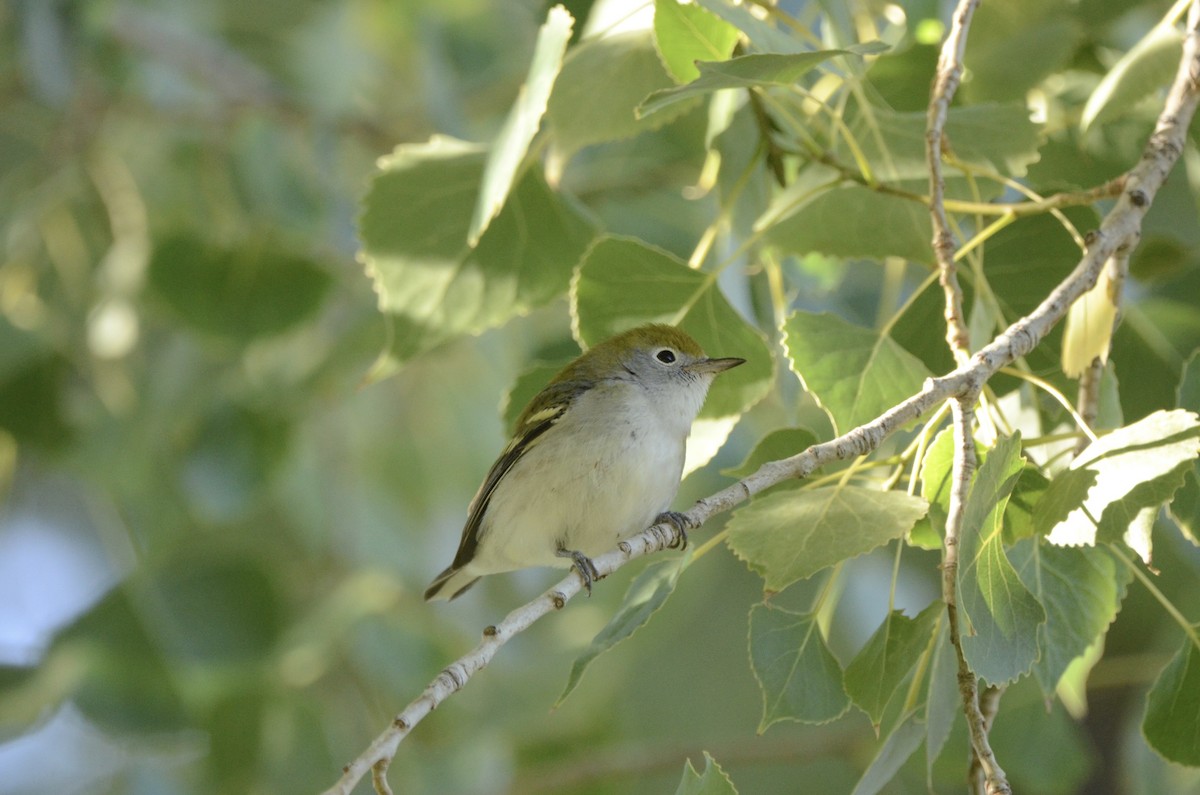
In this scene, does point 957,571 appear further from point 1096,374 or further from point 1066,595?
point 1096,374

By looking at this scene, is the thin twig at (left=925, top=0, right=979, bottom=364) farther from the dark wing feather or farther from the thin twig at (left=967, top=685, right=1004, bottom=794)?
the dark wing feather

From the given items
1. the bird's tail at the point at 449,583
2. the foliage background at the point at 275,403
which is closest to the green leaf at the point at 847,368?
the foliage background at the point at 275,403

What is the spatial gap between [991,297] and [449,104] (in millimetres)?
2314

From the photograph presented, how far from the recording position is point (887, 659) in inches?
55.2

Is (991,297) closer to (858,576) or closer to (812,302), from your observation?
(812,302)

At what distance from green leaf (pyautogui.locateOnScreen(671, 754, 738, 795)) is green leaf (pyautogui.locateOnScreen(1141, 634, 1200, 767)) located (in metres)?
0.60

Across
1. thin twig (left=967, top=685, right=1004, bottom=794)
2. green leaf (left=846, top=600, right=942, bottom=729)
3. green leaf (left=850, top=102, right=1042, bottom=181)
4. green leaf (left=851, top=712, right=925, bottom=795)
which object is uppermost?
green leaf (left=850, top=102, right=1042, bottom=181)

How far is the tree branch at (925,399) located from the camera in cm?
114

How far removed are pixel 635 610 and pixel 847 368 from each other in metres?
0.41

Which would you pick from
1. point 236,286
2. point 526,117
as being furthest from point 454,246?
point 236,286

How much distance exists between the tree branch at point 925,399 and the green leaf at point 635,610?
42 mm

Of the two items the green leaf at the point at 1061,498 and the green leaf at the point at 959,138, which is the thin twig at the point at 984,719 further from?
the green leaf at the point at 959,138

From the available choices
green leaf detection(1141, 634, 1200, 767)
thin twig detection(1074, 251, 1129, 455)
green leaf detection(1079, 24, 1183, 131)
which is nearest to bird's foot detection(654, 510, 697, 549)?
thin twig detection(1074, 251, 1129, 455)

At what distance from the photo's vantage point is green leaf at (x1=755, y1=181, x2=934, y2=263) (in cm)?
167
